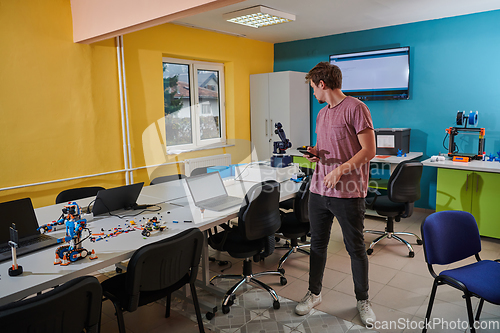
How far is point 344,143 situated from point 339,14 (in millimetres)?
2862

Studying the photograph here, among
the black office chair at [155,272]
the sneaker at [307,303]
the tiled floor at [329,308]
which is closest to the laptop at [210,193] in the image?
the black office chair at [155,272]

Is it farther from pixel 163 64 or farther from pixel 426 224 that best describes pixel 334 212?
pixel 163 64

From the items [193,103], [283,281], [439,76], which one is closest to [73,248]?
[283,281]

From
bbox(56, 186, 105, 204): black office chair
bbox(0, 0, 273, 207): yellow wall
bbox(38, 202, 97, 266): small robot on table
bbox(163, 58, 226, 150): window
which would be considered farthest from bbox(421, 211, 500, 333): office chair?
bbox(163, 58, 226, 150): window

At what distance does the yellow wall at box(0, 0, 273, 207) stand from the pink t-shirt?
287 cm

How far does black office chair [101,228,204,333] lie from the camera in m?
1.91

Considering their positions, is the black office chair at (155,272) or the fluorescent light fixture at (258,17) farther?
the fluorescent light fixture at (258,17)

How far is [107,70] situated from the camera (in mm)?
4254

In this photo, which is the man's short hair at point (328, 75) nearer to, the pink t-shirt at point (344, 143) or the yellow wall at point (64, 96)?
the pink t-shirt at point (344, 143)

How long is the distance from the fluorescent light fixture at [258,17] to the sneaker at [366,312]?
3225mm

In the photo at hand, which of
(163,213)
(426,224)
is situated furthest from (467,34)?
(163,213)

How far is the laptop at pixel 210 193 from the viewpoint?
278cm

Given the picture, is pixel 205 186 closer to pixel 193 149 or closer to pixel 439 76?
pixel 193 149

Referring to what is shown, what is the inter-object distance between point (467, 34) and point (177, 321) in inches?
187
